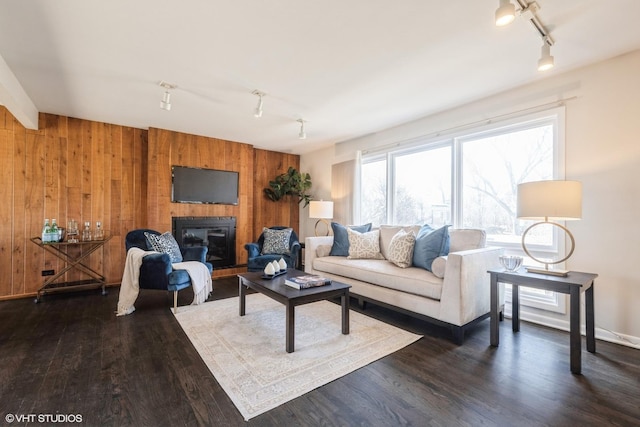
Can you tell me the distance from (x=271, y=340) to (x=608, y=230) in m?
3.06

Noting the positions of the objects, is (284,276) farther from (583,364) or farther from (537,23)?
(537,23)

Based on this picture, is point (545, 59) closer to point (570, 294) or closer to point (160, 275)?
point (570, 294)

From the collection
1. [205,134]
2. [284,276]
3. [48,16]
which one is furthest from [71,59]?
[284,276]

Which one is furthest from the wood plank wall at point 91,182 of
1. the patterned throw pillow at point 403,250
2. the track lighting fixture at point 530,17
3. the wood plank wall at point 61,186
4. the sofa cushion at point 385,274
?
the track lighting fixture at point 530,17

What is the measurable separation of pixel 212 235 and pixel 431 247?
3630 millimetres

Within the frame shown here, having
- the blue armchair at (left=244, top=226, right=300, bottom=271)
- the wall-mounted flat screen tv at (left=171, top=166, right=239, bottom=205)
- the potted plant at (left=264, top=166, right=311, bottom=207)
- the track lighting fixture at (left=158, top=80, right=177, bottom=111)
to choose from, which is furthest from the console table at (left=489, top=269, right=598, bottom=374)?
the wall-mounted flat screen tv at (left=171, top=166, right=239, bottom=205)

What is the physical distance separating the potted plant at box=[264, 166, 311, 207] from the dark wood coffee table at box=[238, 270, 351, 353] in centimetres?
300

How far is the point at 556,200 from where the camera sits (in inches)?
86.7

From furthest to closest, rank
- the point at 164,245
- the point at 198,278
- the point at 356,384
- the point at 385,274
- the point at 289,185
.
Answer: the point at 289,185
the point at 164,245
the point at 198,278
the point at 385,274
the point at 356,384

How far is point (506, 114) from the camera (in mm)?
3098

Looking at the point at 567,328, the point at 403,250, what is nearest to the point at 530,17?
the point at 403,250

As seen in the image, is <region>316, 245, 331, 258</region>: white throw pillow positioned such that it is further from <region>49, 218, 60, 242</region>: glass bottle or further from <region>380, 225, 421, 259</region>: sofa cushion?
<region>49, 218, 60, 242</region>: glass bottle

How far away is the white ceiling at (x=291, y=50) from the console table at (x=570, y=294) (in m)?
1.82

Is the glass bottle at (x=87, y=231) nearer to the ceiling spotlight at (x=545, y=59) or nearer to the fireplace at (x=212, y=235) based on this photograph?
the fireplace at (x=212, y=235)
